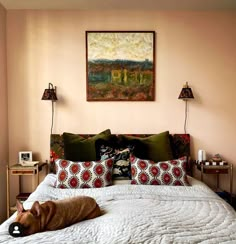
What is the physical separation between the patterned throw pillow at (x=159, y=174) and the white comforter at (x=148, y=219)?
125 mm

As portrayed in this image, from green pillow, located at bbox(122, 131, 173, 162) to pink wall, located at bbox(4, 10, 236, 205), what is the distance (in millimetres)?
248

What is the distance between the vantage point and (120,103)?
11.7 ft

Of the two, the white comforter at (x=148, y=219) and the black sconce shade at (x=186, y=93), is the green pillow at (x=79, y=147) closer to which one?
the white comforter at (x=148, y=219)

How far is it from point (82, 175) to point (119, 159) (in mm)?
496

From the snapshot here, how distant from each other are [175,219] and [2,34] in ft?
9.26

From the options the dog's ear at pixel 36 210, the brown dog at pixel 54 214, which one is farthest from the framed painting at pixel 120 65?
the dog's ear at pixel 36 210

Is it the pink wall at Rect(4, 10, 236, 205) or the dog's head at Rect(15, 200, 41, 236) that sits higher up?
the pink wall at Rect(4, 10, 236, 205)

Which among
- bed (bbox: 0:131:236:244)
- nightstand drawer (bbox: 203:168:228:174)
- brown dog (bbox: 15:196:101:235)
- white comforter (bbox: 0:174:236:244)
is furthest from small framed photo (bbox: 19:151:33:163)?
nightstand drawer (bbox: 203:168:228:174)

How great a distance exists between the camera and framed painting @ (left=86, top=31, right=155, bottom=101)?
350 centimetres

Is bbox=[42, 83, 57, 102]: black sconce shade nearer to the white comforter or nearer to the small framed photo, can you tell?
the small framed photo

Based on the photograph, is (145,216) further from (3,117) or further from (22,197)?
(3,117)

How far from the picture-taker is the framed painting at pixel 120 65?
11.5ft

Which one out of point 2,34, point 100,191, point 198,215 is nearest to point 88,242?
point 198,215

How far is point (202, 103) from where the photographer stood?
3.55 m
